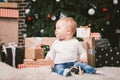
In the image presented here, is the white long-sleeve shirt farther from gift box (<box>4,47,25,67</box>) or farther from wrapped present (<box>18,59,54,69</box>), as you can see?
gift box (<box>4,47,25,67</box>)

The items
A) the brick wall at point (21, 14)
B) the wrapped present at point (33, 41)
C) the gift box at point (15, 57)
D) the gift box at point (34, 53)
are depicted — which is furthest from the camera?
the brick wall at point (21, 14)

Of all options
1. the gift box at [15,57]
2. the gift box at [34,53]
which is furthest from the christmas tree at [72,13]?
the gift box at [34,53]

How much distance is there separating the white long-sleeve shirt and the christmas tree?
242 centimetres

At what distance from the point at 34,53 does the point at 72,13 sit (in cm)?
146

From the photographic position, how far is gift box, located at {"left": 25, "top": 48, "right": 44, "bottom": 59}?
5816mm

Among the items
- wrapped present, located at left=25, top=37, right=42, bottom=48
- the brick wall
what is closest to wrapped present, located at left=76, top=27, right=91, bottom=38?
wrapped present, located at left=25, top=37, right=42, bottom=48

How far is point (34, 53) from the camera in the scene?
5801 mm

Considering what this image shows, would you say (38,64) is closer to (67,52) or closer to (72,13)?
(67,52)

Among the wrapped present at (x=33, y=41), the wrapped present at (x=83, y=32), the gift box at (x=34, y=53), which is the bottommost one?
the gift box at (x=34, y=53)

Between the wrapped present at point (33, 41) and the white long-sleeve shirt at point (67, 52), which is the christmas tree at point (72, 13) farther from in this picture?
the white long-sleeve shirt at point (67, 52)

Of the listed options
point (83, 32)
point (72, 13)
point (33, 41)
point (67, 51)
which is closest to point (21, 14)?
point (72, 13)

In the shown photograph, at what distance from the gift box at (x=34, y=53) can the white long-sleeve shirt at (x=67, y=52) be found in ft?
4.50

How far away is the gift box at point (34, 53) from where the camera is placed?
19.1 feet

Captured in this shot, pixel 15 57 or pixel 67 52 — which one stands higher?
pixel 67 52
